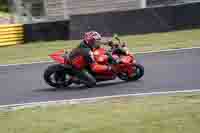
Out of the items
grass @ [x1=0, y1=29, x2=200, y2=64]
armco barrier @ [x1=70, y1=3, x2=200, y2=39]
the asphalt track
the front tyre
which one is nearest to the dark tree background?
grass @ [x1=0, y1=29, x2=200, y2=64]

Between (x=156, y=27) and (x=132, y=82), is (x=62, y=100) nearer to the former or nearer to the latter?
(x=132, y=82)

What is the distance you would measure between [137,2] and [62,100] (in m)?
19.4

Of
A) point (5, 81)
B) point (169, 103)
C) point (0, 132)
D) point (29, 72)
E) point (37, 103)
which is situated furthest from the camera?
point (29, 72)

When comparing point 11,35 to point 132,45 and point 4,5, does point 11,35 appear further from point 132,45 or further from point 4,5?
point 4,5

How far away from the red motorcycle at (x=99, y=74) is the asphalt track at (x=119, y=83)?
0.16 metres

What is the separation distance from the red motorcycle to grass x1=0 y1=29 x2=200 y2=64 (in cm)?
617

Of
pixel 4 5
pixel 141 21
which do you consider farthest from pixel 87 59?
pixel 4 5

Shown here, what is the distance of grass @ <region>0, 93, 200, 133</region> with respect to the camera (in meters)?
7.75

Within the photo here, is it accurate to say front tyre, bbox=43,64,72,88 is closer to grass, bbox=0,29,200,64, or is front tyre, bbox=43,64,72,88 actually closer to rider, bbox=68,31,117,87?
rider, bbox=68,31,117,87

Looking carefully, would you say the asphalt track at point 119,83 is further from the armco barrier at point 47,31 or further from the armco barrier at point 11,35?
the armco barrier at point 11,35

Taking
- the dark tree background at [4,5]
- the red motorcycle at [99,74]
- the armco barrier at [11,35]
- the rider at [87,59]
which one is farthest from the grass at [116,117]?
the dark tree background at [4,5]

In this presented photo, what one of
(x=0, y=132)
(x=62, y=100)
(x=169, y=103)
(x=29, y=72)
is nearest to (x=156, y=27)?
(x=29, y=72)

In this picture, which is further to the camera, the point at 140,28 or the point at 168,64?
the point at 140,28

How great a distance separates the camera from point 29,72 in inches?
626
